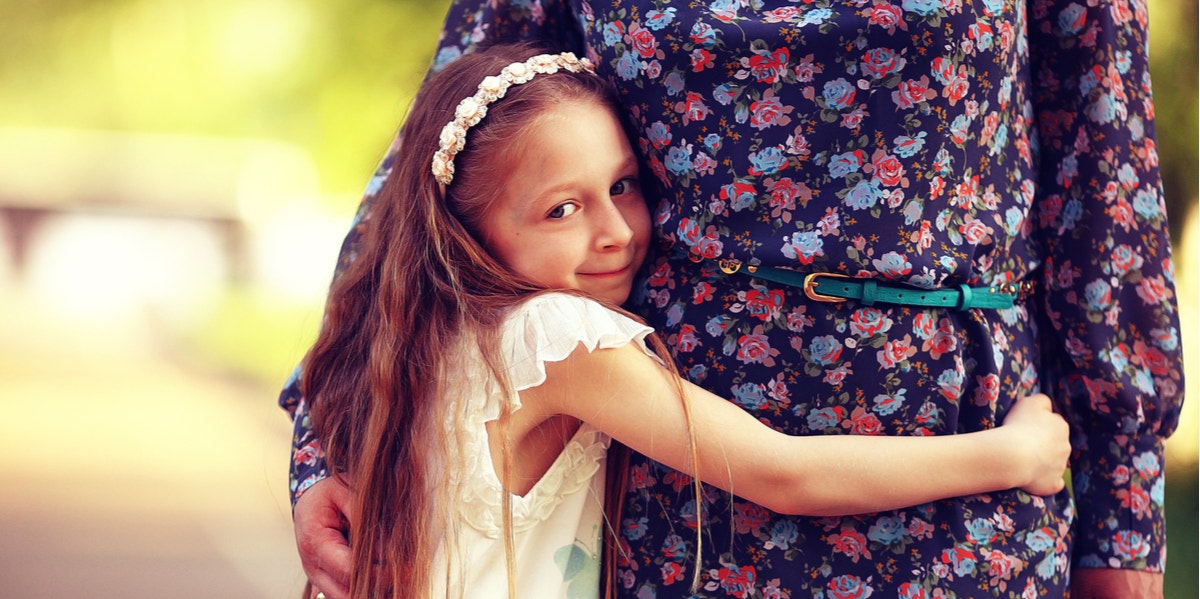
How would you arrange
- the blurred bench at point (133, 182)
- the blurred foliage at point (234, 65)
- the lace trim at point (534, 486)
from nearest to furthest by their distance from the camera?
the lace trim at point (534, 486)
the blurred foliage at point (234, 65)
the blurred bench at point (133, 182)

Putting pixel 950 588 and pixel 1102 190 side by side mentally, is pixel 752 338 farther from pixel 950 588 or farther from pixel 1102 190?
pixel 1102 190

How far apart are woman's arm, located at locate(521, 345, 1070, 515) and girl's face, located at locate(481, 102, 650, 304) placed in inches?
5.8

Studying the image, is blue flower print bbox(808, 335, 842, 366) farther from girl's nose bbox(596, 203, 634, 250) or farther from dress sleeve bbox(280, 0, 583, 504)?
dress sleeve bbox(280, 0, 583, 504)

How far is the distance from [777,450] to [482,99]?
60 centimetres

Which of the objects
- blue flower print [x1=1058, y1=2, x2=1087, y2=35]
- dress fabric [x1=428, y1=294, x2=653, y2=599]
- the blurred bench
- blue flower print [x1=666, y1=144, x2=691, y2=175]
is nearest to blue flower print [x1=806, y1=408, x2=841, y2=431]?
dress fabric [x1=428, y1=294, x2=653, y2=599]

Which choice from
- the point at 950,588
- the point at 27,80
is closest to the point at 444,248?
the point at 950,588

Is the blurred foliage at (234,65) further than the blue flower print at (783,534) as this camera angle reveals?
Yes

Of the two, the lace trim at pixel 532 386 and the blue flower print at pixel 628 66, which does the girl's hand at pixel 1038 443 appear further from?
the blue flower print at pixel 628 66

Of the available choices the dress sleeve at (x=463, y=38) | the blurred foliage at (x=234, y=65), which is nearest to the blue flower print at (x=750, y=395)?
the dress sleeve at (x=463, y=38)

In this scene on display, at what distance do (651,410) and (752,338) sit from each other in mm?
164

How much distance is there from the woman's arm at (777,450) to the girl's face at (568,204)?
15 centimetres

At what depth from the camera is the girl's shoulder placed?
127 cm

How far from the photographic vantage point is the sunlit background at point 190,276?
14.1 ft

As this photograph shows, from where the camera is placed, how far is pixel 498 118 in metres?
1.41
